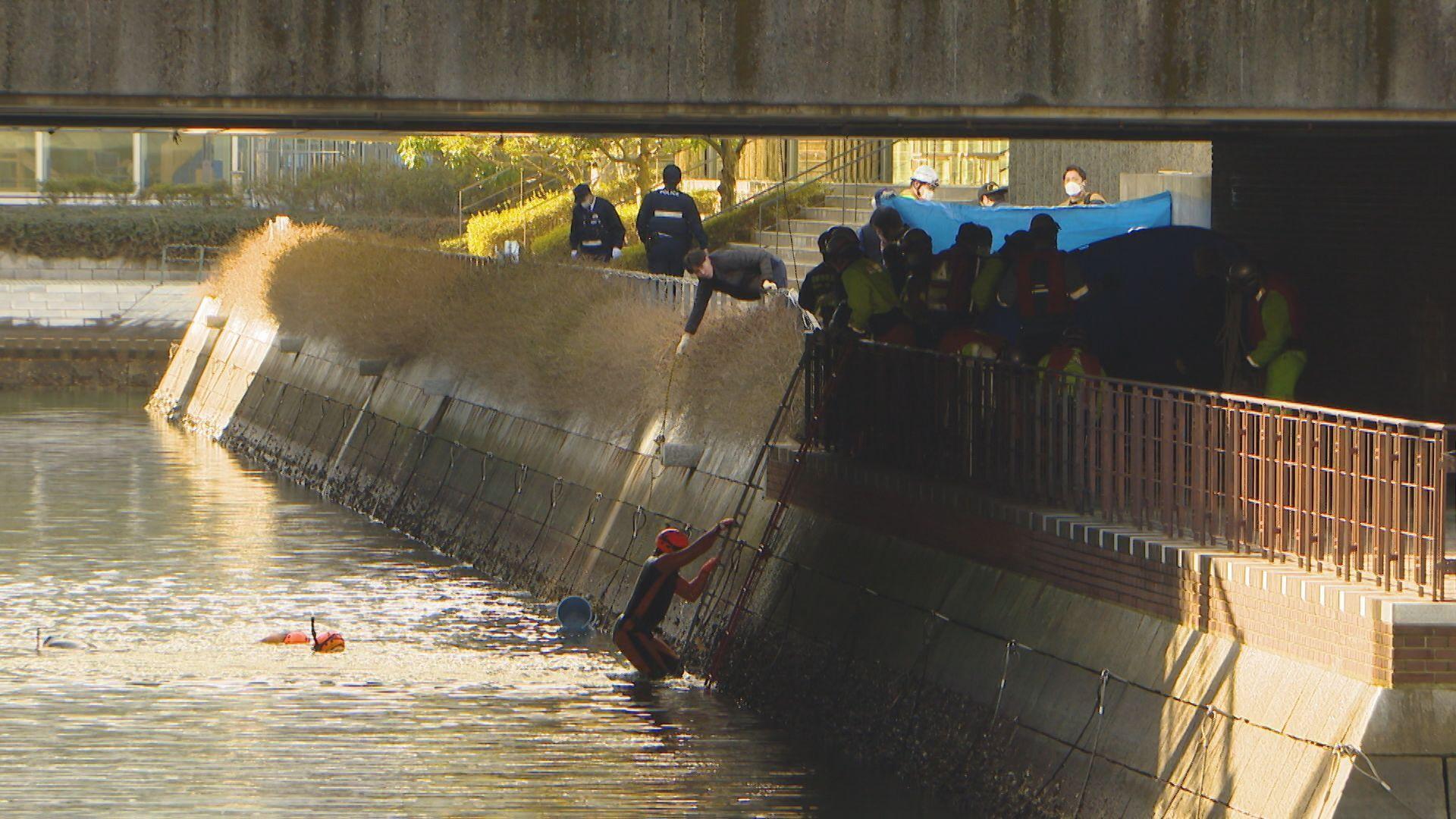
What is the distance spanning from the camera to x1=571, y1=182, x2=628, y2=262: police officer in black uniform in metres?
30.5

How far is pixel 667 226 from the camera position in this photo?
2753cm

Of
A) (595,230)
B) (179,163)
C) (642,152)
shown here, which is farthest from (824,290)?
(179,163)

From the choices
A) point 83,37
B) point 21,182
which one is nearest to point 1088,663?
point 83,37

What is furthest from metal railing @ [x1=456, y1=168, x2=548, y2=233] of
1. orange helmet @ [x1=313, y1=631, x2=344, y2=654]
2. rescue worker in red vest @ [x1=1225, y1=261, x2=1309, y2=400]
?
rescue worker in red vest @ [x1=1225, y1=261, x2=1309, y2=400]

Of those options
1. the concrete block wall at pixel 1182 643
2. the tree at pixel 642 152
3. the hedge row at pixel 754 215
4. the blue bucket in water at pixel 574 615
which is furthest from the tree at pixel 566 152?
the concrete block wall at pixel 1182 643

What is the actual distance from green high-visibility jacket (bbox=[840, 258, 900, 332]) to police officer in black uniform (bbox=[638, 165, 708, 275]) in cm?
847

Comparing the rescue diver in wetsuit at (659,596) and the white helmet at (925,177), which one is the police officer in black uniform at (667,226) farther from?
the rescue diver in wetsuit at (659,596)

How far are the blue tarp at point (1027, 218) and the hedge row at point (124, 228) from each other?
3421 centimetres

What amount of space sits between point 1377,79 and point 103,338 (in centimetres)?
4217

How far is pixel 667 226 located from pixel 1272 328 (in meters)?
11.9

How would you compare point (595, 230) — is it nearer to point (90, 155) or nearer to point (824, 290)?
point (824, 290)

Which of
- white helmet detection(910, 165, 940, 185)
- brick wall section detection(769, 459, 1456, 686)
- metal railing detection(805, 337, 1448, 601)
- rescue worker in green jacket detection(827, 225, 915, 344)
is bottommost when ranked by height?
brick wall section detection(769, 459, 1456, 686)

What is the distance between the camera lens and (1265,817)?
1227 cm

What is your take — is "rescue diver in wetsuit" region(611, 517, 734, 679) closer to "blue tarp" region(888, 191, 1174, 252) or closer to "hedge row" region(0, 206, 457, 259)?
"blue tarp" region(888, 191, 1174, 252)
